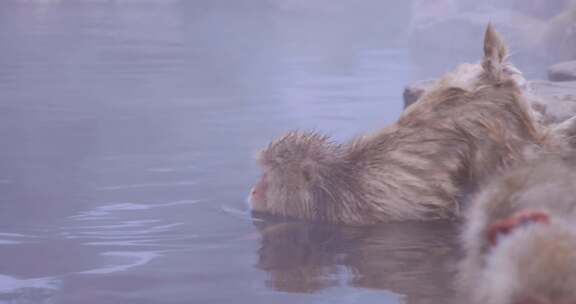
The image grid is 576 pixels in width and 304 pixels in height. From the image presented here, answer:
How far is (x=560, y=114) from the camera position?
3570 mm

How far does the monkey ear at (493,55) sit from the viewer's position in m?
2.74

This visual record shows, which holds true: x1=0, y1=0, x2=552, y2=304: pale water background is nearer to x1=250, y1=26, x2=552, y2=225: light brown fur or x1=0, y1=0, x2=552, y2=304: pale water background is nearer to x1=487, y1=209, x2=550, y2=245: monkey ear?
x1=250, y1=26, x2=552, y2=225: light brown fur

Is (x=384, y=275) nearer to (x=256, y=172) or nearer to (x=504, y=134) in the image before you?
(x=504, y=134)

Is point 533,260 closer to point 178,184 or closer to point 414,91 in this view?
point 178,184

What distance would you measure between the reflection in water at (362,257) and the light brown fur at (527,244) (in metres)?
0.48

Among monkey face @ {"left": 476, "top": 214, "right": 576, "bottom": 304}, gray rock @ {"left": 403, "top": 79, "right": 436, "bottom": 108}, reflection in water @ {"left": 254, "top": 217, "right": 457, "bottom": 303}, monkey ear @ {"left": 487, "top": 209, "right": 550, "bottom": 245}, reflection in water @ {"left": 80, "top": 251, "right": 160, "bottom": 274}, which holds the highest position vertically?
gray rock @ {"left": 403, "top": 79, "right": 436, "bottom": 108}

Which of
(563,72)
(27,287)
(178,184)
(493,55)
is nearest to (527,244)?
(27,287)

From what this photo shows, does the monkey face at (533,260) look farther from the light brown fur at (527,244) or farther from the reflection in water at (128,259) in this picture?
the reflection in water at (128,259)

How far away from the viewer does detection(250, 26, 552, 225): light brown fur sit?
2.67 m

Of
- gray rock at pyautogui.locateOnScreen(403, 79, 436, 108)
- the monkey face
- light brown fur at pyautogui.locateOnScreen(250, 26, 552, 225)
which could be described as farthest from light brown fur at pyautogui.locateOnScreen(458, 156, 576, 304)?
gray rock at pyautogui.locateOnScreen(403, 79, 436, 108)

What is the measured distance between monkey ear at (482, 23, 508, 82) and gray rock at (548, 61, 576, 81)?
236cm

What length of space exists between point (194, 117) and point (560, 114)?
94.2 inches

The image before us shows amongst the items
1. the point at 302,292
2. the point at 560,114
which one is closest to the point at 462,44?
the point at 560,114

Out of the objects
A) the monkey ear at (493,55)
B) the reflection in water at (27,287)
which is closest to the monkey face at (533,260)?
the reflection in water at (27,287)
